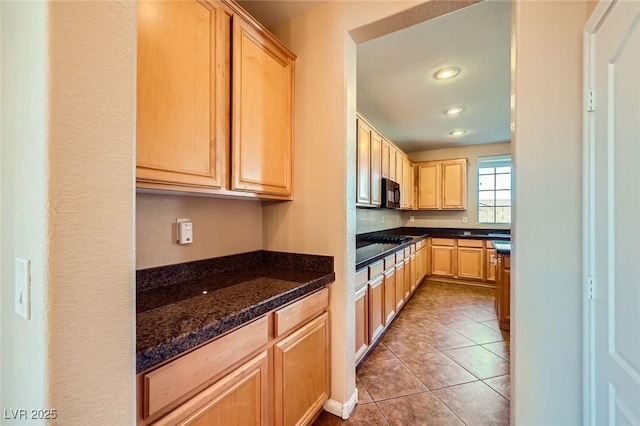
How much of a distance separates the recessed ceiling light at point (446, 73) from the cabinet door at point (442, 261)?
3.21 meters

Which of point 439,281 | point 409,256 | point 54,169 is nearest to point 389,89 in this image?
point 409,256

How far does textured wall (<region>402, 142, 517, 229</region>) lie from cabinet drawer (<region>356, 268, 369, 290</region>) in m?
3.86

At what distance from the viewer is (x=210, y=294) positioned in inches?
47.7

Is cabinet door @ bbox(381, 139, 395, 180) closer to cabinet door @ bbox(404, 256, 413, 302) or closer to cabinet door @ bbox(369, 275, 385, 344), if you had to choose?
cabinet door @ bbox(404, 256, 413, 302)

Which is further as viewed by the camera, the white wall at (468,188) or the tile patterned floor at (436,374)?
the white wall at (468,188)

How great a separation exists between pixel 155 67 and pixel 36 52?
639 millimetres

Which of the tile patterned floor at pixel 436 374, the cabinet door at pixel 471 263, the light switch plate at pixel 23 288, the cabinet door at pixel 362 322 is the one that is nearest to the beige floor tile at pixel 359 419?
the tile patterned floor at pixel 436 374

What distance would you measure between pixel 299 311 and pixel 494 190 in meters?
5.19

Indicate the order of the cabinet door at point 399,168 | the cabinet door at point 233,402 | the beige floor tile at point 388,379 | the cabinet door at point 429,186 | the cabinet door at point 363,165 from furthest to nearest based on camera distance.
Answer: the cabinet door at point 429,186 < the cabinet door at point 399,168 < the cabinet door at point 363,165 < the beige floor tile at point 388,379 < the cabinet door at point 233,402

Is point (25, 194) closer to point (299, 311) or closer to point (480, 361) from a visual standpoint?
point (299, 311)

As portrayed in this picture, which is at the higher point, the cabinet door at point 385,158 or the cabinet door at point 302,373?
the cabinet door at point 385,158

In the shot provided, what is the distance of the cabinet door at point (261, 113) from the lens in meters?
1.39

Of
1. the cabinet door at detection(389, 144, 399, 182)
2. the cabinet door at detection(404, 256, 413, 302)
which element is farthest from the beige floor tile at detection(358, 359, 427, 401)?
the cabinet door at detection(389, 144, 399, 182)

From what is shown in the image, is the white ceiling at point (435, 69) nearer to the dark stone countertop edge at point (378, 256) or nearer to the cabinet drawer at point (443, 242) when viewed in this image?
the dark stone countertop edge at point (378, 256)
